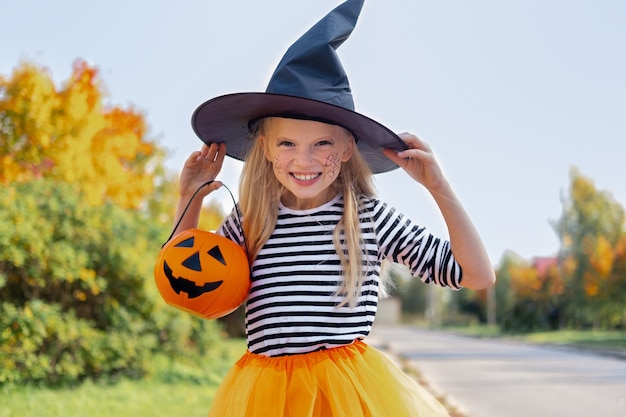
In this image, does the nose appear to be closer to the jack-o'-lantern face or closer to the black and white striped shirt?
the black and white striped shirt

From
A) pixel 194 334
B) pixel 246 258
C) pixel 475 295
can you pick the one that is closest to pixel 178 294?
pixel 246 258

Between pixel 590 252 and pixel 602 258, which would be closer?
pixel 602 258

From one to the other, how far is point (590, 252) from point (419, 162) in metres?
34.3

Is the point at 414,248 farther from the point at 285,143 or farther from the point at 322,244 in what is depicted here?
the point at 285,143

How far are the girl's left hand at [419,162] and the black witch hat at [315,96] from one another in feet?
0.11

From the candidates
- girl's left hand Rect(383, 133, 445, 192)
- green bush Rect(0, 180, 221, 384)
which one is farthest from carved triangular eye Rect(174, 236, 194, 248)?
green bush Rect(0, 180, 221, 384)

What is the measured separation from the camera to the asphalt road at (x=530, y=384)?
27.9ft

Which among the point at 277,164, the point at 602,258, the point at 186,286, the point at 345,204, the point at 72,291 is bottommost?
the point at 72,291

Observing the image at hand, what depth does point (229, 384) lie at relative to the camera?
8.36 feet

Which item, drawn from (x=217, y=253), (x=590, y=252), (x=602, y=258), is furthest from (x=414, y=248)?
(x=590, y=252)

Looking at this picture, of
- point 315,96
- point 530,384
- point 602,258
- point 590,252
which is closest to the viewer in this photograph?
point 315,96

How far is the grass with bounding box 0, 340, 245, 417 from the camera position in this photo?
251 inches

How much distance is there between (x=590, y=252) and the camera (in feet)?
114

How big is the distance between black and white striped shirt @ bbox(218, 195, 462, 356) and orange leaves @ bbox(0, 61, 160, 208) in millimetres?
9650
